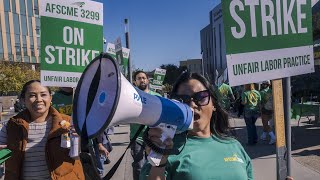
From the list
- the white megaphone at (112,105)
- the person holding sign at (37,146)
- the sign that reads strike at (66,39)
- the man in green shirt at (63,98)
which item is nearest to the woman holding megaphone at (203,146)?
the white megaphone at (112,105)

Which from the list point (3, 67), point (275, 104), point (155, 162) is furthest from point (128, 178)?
point (3, 67)

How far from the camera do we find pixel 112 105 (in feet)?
4.73

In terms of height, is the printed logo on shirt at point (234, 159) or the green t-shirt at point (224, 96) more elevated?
the green t-shirt at point (224, 96)

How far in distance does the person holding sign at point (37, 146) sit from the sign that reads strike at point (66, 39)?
410 mm

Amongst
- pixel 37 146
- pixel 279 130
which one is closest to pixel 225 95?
pixel 37 146

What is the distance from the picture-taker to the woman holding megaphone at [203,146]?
2.05 meters

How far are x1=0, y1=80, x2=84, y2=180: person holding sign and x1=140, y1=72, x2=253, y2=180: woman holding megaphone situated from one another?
134 centimetres

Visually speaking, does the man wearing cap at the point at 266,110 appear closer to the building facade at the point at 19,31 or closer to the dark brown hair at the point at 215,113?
the dark brown hair at the point at 215,113

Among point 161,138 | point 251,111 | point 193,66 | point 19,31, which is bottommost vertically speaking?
point 251,111

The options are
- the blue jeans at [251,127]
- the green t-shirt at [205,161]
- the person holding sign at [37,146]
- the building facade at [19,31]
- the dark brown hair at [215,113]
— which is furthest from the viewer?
the building facade at [19,31]

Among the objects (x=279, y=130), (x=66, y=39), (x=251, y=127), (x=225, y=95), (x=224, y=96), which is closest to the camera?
(x=279, y=130)

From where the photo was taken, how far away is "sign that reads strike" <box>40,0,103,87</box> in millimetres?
3816

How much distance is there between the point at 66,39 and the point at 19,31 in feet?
212

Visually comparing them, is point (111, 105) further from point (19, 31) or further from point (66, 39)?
point (19, 31)
